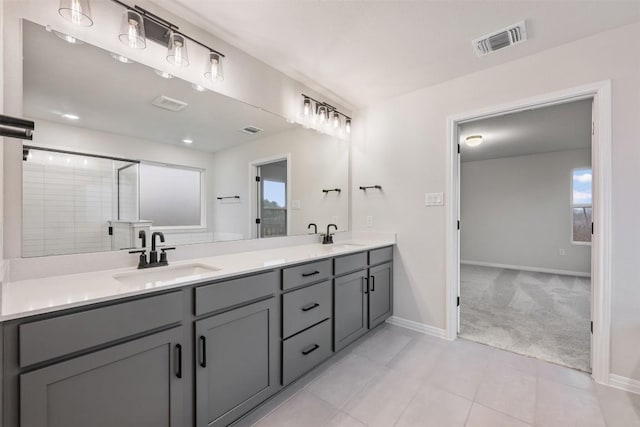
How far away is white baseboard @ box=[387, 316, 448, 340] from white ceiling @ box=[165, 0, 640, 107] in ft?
7.74

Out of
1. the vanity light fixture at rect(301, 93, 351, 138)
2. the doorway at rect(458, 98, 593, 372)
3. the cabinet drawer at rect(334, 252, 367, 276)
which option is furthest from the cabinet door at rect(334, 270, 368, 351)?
the vanity light fixture at rect(301, 93, 351, 138)

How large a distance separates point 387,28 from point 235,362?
2269 mm

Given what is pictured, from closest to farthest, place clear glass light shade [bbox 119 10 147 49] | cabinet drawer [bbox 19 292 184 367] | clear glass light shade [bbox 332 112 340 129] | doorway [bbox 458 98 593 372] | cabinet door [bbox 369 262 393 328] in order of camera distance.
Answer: cabinet drawer [bbox 19 292 184 367], clear glass light shade [bbox 119 10 147 49], cabinet door [bbox 369 262 393 328], doorway [bbox 458 98 593 372], clear glass light shade [bbox 332 112 340 129]

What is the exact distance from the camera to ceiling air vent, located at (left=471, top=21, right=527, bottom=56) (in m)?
1.87

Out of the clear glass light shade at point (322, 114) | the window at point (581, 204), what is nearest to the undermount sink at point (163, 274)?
the clear glass light shade at point (322, 114)

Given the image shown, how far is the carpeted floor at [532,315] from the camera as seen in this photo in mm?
2395

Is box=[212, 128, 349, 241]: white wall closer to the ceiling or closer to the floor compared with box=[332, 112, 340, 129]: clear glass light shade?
closer to the floor

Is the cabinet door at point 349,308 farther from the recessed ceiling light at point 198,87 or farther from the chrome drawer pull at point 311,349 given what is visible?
the recessed ceiling light at point 198,87

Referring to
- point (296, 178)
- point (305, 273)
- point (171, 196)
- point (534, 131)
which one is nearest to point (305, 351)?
point (305, 273)

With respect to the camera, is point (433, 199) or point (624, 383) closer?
point (624, 383)

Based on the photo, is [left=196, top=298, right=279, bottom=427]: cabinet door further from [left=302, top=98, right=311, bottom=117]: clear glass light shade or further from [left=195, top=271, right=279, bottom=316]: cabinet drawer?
[left=302, top=98, right=311, bottom=117]: clear glass light shade

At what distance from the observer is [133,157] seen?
1632 mm

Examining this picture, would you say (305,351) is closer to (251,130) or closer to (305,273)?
(305,273)

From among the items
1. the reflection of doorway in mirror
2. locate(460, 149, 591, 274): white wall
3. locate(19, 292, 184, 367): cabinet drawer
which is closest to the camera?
locate(19, 292, 184, 367): cabinet drawer
